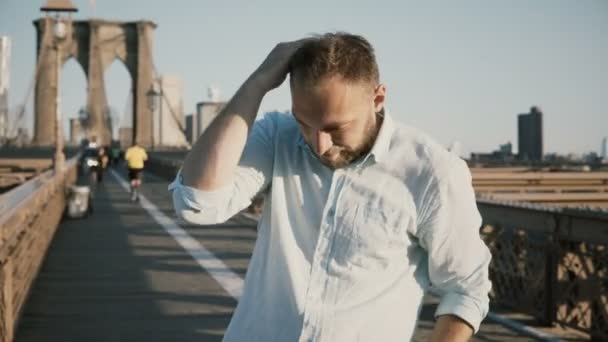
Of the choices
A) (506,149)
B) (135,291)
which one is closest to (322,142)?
(135,291)

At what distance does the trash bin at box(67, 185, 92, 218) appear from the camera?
18156mm

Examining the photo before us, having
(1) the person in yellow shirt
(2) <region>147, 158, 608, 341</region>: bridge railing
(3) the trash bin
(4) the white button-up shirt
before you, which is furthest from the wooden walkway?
(1) the person in yellow shirt

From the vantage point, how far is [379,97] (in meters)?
2.00

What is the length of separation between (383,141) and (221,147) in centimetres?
36

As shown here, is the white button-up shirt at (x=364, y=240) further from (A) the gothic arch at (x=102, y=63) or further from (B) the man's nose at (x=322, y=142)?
(A) the gothic arch at (x=102, y=63)

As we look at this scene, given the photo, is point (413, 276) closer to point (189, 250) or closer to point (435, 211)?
point (435, 211)

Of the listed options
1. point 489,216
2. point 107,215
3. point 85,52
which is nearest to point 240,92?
point 489,216

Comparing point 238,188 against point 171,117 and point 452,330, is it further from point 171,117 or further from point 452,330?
point 171,117

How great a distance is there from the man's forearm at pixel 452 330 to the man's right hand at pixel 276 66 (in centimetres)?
64

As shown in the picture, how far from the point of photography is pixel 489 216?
27.7 feet

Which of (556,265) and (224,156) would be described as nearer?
(224,156)

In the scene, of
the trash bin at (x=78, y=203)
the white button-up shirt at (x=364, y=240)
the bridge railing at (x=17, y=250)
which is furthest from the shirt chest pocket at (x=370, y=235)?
the trash bin at (x=78, y=203)

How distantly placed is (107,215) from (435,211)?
58.3ft

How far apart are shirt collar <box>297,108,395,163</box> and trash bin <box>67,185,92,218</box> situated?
16.7m
